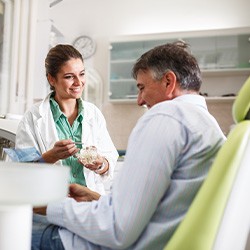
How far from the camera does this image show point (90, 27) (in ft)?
13.4

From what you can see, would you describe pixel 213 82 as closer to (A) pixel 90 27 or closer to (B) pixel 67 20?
(A) pixel 90 27

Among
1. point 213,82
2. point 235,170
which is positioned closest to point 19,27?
point 213,82

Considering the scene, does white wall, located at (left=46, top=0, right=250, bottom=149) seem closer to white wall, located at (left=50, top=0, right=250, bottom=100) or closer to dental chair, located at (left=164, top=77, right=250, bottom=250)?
white wall, located at (left=50, top=0, right=250, bottom=100)

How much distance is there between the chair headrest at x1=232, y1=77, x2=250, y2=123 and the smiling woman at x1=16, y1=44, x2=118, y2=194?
0.95 meters

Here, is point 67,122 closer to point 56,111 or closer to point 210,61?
point 56,111

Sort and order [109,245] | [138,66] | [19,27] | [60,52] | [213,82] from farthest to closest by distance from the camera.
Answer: [213,82] < [19,27] < [60,52] < [138,66] < [109,245]

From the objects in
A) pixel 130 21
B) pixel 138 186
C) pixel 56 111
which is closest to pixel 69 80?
pixel 56 111

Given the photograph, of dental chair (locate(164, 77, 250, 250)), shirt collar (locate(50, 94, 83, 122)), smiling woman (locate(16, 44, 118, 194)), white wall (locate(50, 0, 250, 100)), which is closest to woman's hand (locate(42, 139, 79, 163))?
smiling woman (locate(16, 44, 118, 194))

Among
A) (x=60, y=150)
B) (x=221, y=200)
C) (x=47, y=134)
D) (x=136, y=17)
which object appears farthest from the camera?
(x=136, y=17)

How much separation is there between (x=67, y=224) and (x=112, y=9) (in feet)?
11.8

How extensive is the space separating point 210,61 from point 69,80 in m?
2.25

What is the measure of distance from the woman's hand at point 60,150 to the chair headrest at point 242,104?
81 centimetres

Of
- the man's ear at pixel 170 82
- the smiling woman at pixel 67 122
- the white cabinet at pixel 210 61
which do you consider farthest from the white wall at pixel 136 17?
the man's ear at pixel 170 82

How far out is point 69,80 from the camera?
1.75m
